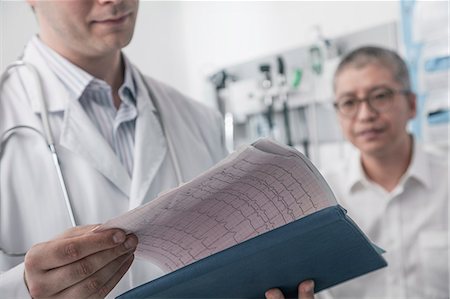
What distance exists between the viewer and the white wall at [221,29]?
253 centimetres

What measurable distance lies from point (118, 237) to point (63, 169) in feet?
1.20

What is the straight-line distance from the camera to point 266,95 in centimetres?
258

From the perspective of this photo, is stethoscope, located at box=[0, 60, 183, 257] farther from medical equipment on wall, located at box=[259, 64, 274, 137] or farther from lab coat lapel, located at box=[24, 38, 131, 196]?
medical equipment on wall, located at box=[259, 64, 274, 137]

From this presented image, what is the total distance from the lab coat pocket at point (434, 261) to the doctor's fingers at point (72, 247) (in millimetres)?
1167

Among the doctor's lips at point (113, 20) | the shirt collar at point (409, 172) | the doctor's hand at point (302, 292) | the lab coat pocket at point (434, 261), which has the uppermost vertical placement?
the doctor's lips at point (113, 20)

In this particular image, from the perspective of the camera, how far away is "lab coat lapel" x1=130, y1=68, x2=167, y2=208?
3.00ft

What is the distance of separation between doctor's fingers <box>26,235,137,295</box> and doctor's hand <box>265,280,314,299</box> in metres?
0.22

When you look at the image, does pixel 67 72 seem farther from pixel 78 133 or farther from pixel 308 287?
pixel 308 287

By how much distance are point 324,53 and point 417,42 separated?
50 centimetres

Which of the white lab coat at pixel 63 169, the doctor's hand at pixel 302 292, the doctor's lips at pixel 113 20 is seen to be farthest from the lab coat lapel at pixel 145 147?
the doctor's hand at pixel 302 292

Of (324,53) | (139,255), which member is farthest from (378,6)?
(139,255)

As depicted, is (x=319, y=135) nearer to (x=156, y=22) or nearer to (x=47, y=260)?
(x=156, y=22)

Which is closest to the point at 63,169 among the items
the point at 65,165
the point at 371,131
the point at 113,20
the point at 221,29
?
the point at 65,165

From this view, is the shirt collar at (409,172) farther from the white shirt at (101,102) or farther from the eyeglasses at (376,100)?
the white shirt at (101,102)
